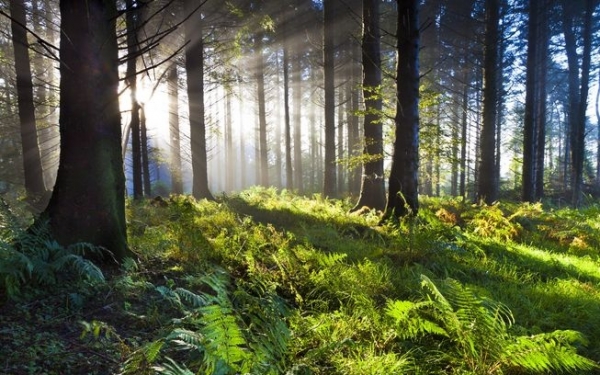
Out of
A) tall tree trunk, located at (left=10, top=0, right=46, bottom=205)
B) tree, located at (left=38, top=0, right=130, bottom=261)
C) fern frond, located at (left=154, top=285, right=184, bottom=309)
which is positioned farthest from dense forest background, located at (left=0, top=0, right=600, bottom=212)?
fern frond, located at (left=154, top=285, right=184, bottom=309)

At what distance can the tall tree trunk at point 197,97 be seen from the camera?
11555 mm

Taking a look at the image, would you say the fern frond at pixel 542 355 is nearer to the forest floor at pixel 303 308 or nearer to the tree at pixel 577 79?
the forest floor at pixel 303 308

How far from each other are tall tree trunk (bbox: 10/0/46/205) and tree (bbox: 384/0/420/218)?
32.4ft

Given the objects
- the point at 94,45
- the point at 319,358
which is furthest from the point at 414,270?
the point at 94,45

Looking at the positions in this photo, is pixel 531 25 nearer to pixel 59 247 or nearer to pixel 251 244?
pixel 251 244

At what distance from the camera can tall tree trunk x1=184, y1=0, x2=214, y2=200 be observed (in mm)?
11555

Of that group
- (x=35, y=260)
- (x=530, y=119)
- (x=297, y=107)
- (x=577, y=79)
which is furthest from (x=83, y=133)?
(x=577, y=79)

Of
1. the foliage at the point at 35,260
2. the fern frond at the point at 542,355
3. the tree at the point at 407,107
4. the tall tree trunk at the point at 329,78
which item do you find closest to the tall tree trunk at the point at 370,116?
the tree at the point at 407,107

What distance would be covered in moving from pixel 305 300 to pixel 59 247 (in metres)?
2.31

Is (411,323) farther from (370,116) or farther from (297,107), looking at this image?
(297,107)

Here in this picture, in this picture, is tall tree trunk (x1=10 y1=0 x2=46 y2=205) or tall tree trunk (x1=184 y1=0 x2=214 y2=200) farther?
tall tree trunk (x1=184 y1=0 x2=214 y2=200)

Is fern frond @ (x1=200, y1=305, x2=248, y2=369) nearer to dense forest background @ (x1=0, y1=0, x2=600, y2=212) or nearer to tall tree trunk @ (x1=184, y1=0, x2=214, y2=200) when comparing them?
dense forest background @ (x1=0, y1=0, x2=600, y2=212)

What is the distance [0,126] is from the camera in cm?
1709

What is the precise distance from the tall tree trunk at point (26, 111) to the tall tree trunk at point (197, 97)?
4429mm
